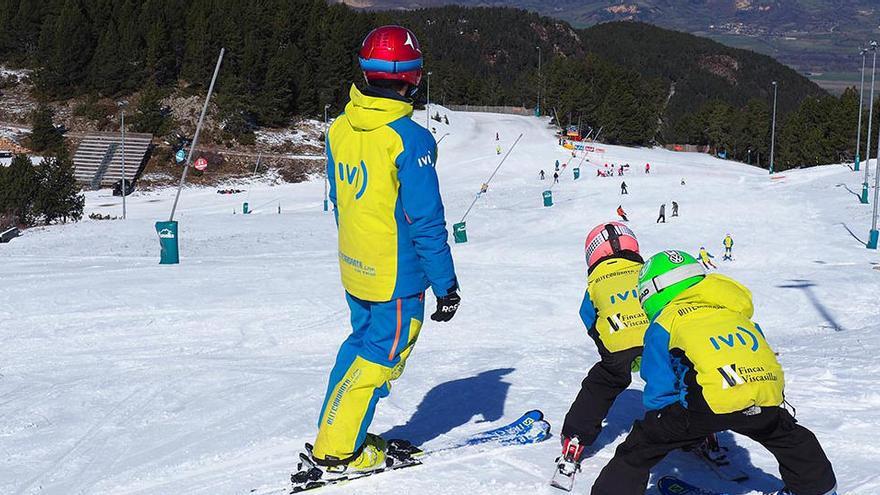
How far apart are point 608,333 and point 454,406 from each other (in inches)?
66.4

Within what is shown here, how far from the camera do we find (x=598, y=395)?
447 centimetres

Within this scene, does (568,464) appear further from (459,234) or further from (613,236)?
(459,234)

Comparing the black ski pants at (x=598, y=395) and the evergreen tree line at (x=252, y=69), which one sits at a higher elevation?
the evergreen tree line at (x=252, y=69)

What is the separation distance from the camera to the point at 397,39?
398 cm

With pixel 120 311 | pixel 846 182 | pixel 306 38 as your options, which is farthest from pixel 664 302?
pixel 306 38

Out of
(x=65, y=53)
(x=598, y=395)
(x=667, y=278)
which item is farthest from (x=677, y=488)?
(x=65, y=53)

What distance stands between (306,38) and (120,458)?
7870cm

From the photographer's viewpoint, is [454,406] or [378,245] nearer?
[378,245]

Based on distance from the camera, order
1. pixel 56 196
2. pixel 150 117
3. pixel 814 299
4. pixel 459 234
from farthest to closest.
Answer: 1. pixel 150 117
2. pixel 56 196
3. pixel 459 234
4. pixel 814 299

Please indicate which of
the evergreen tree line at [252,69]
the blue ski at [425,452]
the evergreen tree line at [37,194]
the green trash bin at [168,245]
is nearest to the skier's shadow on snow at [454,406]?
the blue ski at [425,452]

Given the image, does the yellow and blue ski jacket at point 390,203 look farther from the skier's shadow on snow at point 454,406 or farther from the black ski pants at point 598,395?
the skier's shadow on snow at point 454,406

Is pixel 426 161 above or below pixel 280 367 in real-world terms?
above

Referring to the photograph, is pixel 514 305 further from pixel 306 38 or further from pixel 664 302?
pixel 306 38

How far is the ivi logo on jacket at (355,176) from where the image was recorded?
3903 millimetres
